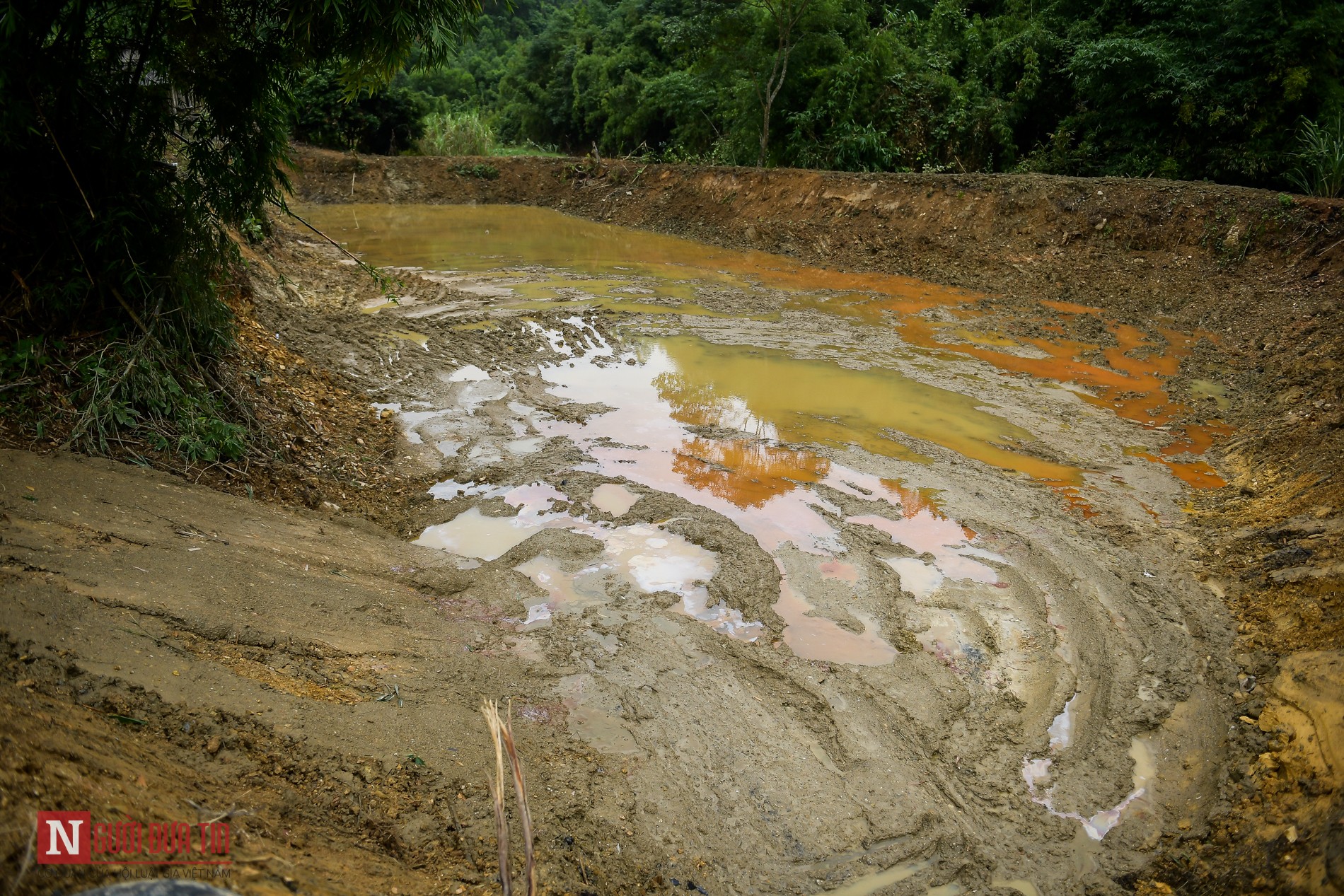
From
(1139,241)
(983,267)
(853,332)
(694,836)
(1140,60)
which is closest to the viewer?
(694,836)

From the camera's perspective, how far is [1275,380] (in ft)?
27.3

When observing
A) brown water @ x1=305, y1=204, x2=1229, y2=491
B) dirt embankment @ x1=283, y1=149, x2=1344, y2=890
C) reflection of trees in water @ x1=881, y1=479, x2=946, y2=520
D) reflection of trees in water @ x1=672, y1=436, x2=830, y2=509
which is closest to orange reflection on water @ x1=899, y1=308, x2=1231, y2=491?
brown water @ x1=305, y1=204, x2=1229, y2=491

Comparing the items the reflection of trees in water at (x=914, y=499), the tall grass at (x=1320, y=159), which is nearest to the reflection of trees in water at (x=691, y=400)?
the reflection of trees in water at (x=914, y=499)

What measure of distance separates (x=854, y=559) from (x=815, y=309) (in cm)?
697

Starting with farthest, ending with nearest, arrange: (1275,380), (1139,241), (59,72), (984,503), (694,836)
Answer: (1139,241)
(1275,380)
(984,503)
(59,72)
(694,836)

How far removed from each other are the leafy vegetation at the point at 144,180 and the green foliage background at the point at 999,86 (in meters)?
14.1

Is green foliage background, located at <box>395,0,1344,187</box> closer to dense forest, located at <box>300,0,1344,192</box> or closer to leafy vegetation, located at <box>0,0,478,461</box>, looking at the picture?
dense forest, located at <box>300,0,1344,192</box>

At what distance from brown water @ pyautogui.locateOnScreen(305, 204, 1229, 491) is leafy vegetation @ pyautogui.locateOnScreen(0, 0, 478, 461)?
3.80 m

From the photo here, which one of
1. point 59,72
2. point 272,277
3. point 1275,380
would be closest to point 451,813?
point 59,72

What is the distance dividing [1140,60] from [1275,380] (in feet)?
29.1

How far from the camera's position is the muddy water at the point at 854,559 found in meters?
3.54

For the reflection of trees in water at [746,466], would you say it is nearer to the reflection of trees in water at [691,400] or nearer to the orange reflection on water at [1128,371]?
the reflection of trees in water at [691,400]

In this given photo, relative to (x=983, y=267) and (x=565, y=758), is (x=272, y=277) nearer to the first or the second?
(x=565, y=758)

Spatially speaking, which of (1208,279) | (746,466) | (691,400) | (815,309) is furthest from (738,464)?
(1208,279)
